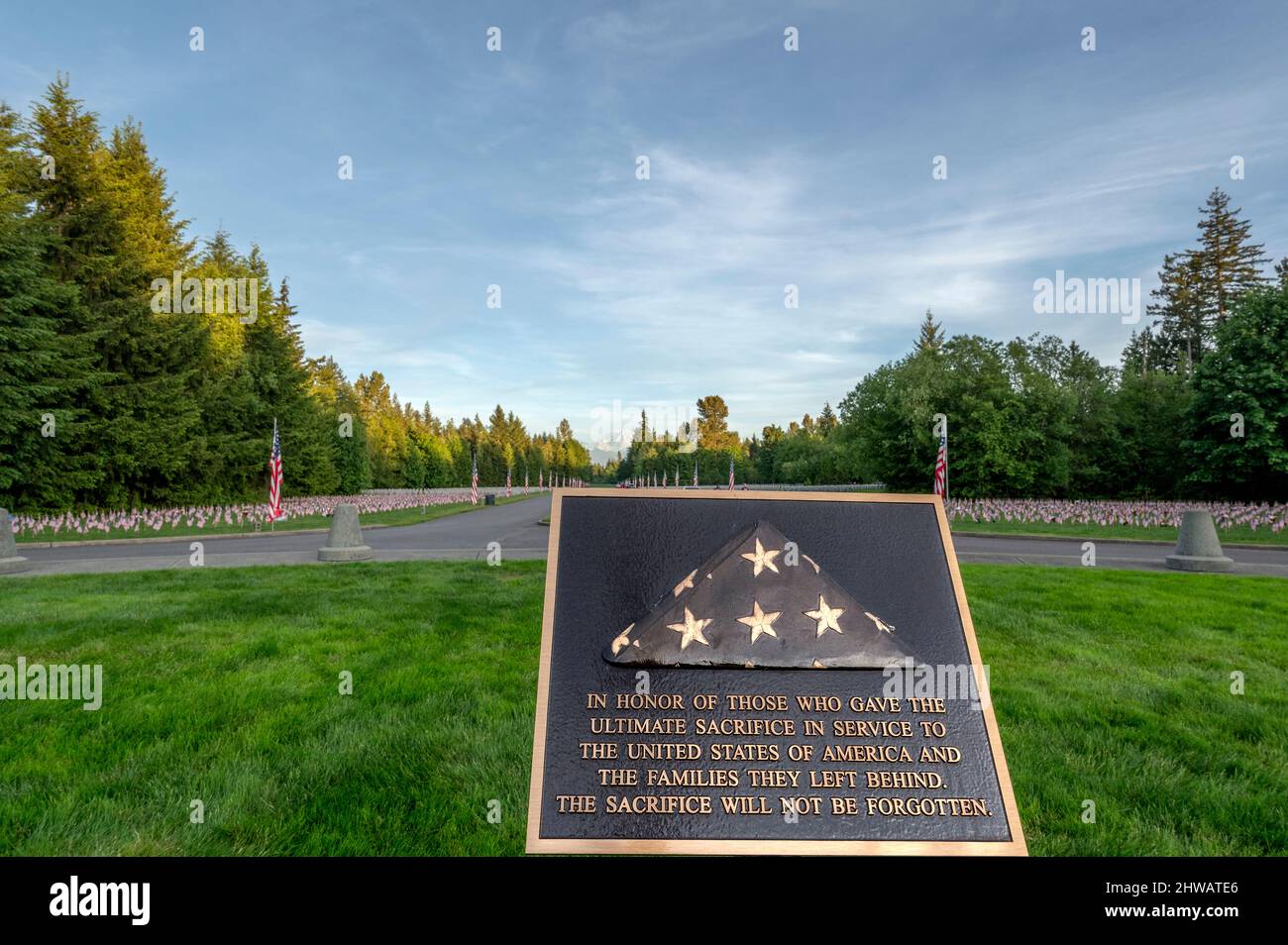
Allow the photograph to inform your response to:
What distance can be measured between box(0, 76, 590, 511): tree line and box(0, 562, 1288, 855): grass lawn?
1971 cm

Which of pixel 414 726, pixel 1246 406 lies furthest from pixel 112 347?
pixel 1246 406

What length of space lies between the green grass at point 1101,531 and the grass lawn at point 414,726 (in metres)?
12.1

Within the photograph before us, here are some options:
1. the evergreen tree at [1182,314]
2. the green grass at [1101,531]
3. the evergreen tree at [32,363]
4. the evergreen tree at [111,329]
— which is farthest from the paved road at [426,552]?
the evergreen tree at [1182,314]

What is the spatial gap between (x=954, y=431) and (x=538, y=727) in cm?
3583

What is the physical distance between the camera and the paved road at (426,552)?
1312 centimetres

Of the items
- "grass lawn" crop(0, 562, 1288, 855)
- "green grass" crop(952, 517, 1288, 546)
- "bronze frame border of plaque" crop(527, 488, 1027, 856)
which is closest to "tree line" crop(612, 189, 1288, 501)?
"green grass" crop(952, 517, 1288, 546)

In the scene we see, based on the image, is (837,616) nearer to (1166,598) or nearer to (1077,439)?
(1166,598)

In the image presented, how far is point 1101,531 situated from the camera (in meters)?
20.4

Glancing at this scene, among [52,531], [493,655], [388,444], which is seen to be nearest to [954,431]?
[493,655]

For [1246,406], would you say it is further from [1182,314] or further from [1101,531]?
[1182,314]

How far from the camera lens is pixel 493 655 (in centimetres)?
612

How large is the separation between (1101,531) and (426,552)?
20.8 metres

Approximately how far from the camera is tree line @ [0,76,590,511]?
72.8 ft
